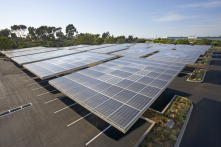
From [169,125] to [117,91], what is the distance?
28.4 feet

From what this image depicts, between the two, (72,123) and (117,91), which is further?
(72,123)

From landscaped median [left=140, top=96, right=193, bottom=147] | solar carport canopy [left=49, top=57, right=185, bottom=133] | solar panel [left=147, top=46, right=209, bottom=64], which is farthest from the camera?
solar panel [left=147, top=46, right=209, bottom=64]

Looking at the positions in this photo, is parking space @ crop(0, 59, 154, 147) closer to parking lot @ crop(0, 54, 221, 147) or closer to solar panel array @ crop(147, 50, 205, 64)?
parking lot @ crop(0, 54, 221, 147)

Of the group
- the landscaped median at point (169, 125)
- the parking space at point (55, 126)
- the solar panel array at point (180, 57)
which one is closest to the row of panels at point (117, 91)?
the parking space at point (55, 126)

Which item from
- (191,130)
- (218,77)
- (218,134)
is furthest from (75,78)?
(218,77)

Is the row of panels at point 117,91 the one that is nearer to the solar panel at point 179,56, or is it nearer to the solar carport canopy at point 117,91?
the solar carport canopy at point 117,91

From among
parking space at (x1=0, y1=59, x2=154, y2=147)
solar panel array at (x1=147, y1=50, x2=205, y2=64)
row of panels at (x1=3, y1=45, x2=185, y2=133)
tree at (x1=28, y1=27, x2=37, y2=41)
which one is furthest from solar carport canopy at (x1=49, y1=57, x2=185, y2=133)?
tree at (x1=28, y1=27, x2=37, y2=41)

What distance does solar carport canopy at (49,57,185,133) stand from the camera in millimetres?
11797

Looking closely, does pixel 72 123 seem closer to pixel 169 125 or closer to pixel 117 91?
pixel 117 91

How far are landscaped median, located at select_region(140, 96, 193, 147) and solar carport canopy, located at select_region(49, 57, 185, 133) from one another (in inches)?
169

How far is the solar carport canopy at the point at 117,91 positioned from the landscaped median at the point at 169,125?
4294 mm

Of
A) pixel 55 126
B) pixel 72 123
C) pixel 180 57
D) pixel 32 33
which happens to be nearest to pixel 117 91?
pixel 72 123

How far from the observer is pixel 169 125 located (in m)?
15.3

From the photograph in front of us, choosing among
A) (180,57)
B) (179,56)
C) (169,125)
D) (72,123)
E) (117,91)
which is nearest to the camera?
(169,125)
